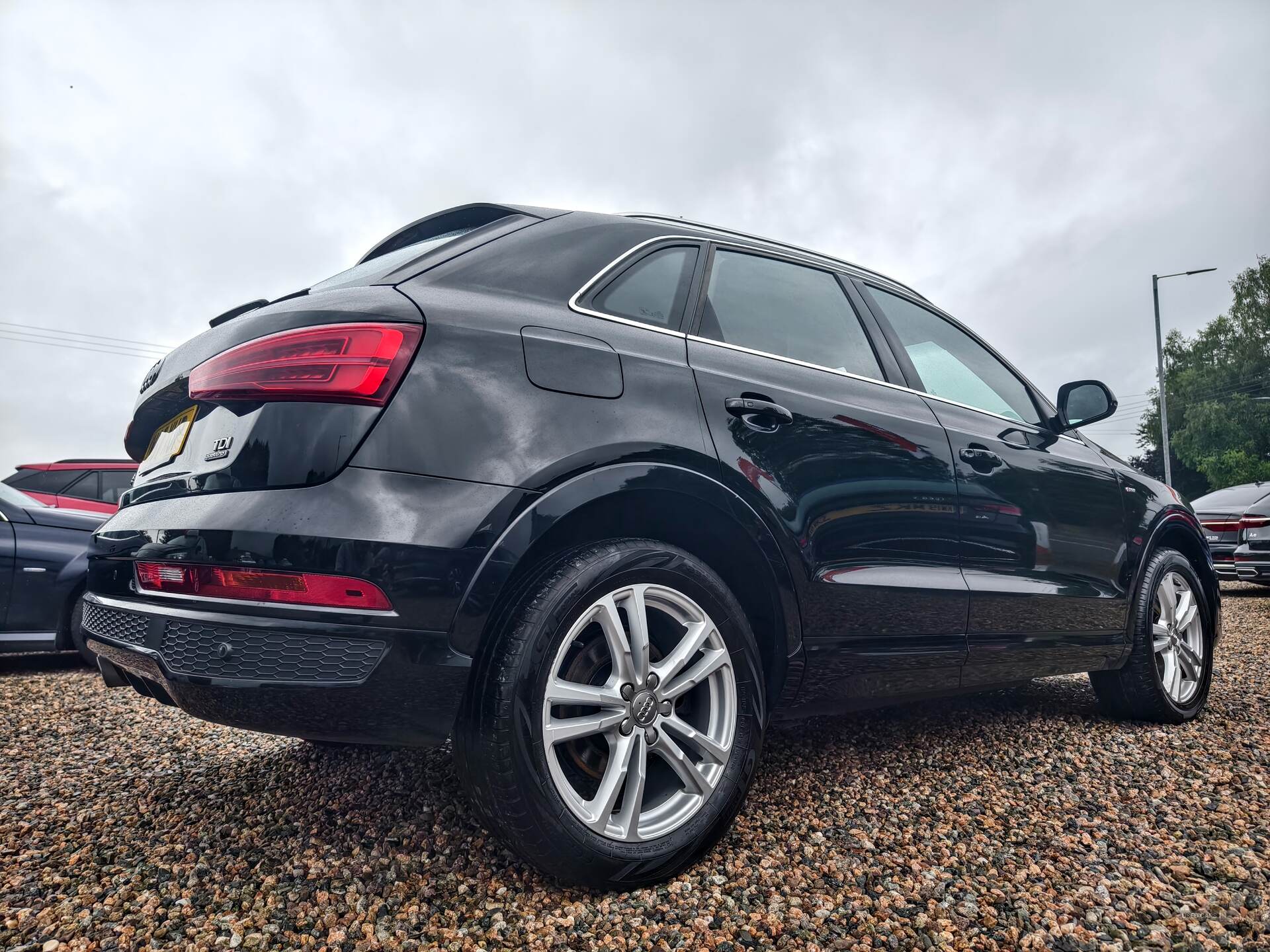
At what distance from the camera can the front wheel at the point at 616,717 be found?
1.70 m

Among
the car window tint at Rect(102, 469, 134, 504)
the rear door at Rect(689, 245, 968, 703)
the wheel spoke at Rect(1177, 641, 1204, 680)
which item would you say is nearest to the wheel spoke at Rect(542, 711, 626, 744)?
the rear door at Rect(689, 245, 968, 703)

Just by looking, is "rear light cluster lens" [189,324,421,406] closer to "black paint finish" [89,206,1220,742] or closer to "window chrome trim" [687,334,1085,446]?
"black paint finish" [89,206,1220,742]

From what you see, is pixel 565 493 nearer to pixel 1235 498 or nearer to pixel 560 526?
pixel 560 526

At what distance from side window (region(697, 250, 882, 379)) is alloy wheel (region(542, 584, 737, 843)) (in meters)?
0.82

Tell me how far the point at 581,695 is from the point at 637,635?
0.19 meters

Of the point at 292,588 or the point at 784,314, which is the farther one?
the point at 784,314

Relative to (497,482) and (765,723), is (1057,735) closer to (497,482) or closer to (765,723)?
(765,723)

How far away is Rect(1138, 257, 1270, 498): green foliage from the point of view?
41031mm

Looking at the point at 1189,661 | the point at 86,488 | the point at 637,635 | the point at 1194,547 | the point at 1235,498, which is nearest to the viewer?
the point at 637,635

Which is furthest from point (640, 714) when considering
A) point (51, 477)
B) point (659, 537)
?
point (51, 477)

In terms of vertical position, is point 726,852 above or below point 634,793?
below

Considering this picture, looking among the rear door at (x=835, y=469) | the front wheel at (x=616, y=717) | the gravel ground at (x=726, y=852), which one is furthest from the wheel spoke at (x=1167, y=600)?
the front wheel at (x=616, y=717)

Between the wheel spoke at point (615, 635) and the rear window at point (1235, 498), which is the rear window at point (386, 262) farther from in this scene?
the rear window at point (1235, 498)

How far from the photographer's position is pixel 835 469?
230 cm
